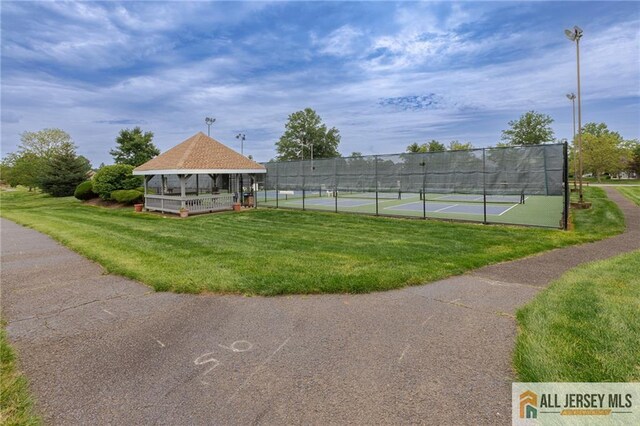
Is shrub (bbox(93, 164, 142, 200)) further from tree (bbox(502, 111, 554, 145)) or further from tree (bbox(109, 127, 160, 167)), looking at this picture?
tree (bbox(502, 111, 554, 145))

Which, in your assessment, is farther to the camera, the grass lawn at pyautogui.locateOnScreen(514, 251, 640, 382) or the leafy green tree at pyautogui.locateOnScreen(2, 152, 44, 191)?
the leafy green tree at pyautogui.locateOnScreen(2, 152, 44, 191)

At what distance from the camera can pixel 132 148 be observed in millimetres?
40594

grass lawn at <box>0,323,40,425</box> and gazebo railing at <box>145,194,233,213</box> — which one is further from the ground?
gazebo railing at <box>145,194,233,213</box>

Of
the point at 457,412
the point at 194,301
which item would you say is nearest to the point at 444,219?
the point at 194,301

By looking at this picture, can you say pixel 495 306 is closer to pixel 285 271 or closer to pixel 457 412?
pixel 457 412

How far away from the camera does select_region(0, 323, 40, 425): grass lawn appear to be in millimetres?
2387

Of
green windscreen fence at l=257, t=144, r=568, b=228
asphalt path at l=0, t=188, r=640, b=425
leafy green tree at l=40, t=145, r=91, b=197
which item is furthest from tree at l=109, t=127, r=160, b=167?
asphalt path at l=0, t=188, r=640, b=425

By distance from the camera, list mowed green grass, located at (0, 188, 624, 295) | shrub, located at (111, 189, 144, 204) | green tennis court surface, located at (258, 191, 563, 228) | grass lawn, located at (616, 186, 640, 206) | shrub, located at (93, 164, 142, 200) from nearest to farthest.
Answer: mowed green grass, located at (0, 188, 624, 295), green tennis court surface, located at (258, 191, 563, 228), grass lawn, located at (616, 186, 640, 206), shrub, located at (111, 189, 144, 204), shrub, located at (93, 164, 142, 200)

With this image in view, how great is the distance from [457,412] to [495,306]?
8.06 ft

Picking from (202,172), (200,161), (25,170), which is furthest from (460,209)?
(25,170)

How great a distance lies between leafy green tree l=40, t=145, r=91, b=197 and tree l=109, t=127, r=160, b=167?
7.32 metres

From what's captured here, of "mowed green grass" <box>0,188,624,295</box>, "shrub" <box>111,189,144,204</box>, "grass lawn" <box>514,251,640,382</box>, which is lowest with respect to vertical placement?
"grass lawn" <box>514,251,640,382</box>

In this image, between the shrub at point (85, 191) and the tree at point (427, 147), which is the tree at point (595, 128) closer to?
the tree at point (427, 147)

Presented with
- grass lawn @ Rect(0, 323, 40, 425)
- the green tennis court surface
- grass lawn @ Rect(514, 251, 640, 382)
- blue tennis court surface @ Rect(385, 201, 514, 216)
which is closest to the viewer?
grass lawn @ Rect(0, 323, 40, 425)
